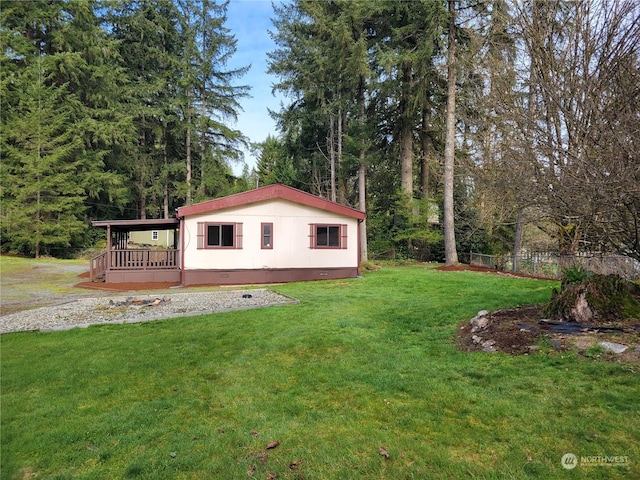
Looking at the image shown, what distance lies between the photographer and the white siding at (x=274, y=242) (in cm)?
1331

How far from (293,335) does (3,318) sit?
624 cm

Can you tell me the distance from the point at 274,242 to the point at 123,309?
640 cm

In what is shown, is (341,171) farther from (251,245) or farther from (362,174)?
(251,245)

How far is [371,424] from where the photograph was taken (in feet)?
9.50

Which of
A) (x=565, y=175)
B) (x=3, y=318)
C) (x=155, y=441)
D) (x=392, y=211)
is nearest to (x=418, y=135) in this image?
(x=392, y=211)

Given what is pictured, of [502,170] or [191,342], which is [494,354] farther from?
[191,342]

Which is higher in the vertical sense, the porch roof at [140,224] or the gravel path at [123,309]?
the porch roof at [140,224]

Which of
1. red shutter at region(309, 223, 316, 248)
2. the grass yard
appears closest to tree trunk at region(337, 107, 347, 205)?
red shutter at region(309, 223, 316, 248)

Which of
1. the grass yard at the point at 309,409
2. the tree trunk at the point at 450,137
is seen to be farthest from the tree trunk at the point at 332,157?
the grass yard at the point at 309,409

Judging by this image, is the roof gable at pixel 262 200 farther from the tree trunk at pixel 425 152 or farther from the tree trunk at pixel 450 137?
the tree trunk at pixel 425 152

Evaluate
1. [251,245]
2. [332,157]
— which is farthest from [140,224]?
[332,157]

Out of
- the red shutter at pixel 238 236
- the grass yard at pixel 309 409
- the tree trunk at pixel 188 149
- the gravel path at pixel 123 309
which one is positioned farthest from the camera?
the tree trunk at pixel 188 149

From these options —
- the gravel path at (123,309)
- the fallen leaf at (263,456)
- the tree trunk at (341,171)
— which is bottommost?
the fallen leaf at (263,456)

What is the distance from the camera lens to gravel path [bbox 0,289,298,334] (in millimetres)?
6941
